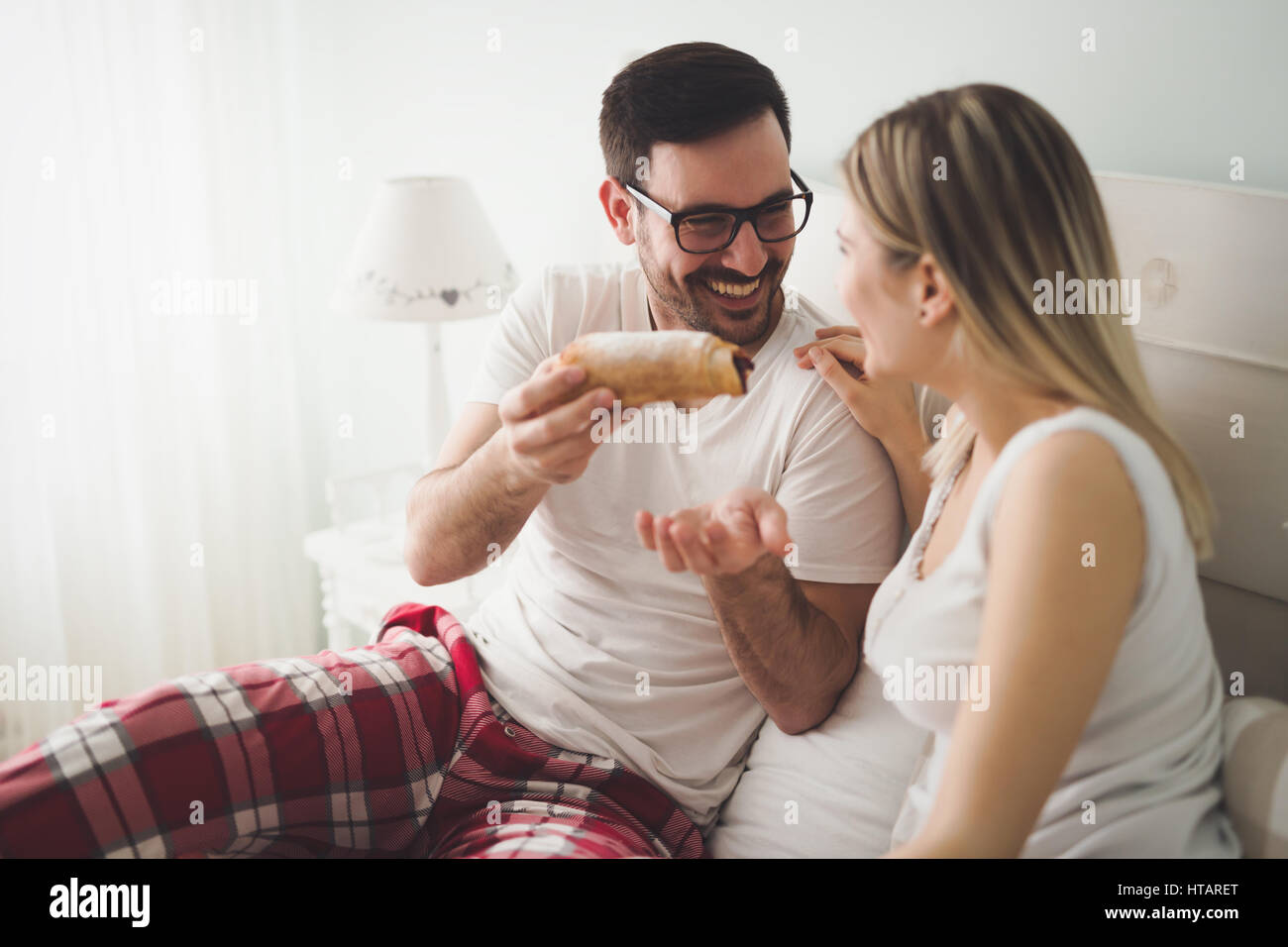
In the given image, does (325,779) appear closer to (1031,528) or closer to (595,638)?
(595,638)

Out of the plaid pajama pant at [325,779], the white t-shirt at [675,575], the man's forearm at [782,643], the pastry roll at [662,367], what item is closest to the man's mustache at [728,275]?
the white t-shirt at [675,575]

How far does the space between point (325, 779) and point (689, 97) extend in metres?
0.99

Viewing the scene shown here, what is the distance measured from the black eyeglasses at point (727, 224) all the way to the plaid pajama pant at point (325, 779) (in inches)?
26.4

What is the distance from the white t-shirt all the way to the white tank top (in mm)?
326

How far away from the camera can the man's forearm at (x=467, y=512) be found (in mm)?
1301

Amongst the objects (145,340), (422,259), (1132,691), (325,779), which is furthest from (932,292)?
(145,340)

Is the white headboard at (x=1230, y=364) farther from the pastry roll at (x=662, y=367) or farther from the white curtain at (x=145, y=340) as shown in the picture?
the white curtain at (x=145, y=340)

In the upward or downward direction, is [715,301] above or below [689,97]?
below

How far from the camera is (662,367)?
3.54ft

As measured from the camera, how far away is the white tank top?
856 millimetres

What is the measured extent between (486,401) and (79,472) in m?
1.32

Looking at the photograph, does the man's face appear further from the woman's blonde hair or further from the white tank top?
the white tank top

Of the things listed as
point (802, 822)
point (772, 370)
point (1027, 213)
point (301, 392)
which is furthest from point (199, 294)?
point (1027, 213)

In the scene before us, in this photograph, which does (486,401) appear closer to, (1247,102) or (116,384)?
(1247,102)
